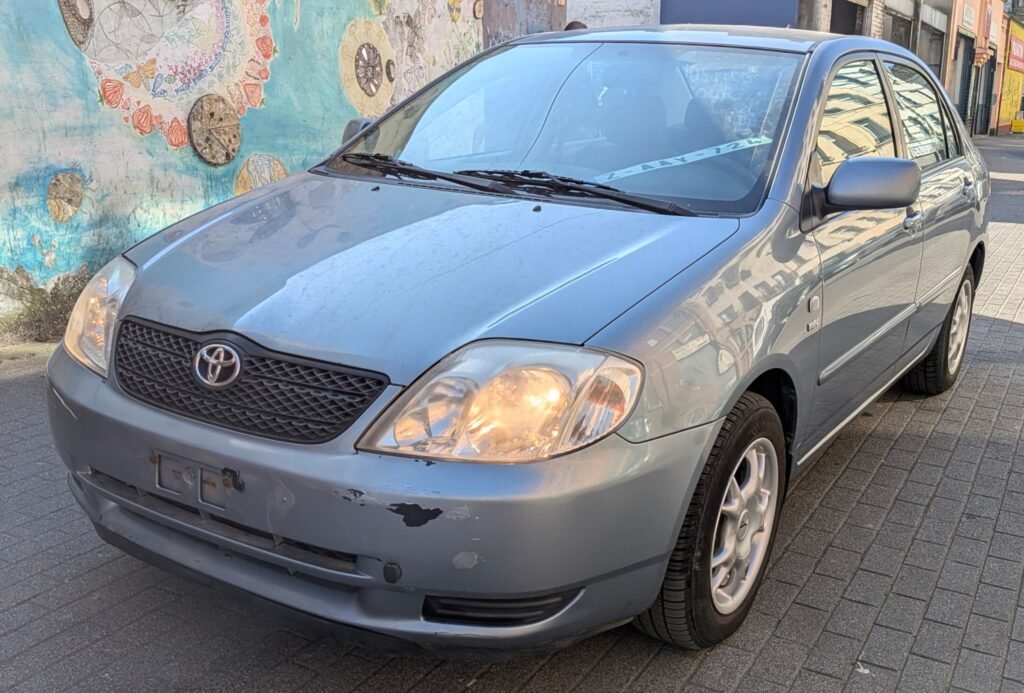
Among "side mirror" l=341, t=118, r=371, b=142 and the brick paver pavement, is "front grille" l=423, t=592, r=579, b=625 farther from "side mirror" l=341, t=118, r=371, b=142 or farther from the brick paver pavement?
"side mirror" l=341, t=118, r=371, b=142

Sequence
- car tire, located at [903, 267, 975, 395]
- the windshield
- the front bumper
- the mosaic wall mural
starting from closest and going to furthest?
the front bumper < the windshield < car tire, located at [903, 267, 975, 395] < the mosaic wall mural

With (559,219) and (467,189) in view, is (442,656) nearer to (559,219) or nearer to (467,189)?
(559,219)

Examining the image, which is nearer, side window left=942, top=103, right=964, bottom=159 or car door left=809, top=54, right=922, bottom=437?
car door left=809, top=54, right=922, bottom=437

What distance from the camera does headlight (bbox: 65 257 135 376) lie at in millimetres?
2604

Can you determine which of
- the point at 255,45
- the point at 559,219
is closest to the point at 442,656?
the point at 559,219

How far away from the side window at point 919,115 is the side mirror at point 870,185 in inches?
42.9

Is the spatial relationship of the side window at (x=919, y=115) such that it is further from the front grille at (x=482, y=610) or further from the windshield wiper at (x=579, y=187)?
the front grille at (x=482, y=610)

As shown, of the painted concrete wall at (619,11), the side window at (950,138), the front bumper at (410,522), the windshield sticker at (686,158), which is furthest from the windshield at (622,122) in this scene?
the painted concrete wall at (619,11)

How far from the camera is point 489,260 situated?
2.50 meters

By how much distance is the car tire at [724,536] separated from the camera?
95.3 inches

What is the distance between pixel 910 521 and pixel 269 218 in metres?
2.55

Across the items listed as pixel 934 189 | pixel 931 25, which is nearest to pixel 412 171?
pixel 934 189

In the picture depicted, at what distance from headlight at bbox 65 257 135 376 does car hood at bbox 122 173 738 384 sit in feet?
0.20

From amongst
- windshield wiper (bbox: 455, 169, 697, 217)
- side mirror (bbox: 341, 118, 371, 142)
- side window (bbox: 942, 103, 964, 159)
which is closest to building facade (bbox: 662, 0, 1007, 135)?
side window (bbox: 942, 103, 964, 159)
